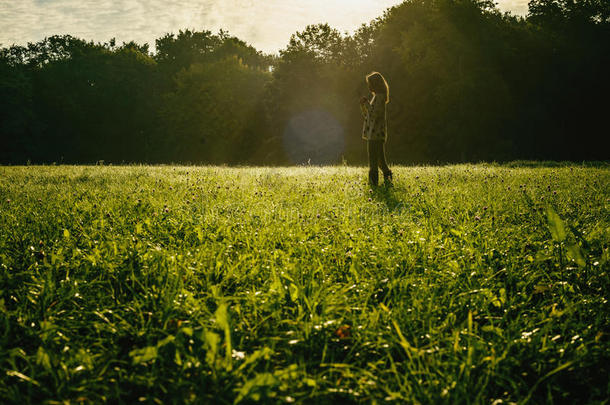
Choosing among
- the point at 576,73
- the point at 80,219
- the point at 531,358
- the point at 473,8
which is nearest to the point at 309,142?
the point at 473,8

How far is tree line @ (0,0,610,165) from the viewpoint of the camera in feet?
108

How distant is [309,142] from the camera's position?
40656 mm

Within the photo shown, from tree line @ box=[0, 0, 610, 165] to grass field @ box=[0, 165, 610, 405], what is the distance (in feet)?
87.2

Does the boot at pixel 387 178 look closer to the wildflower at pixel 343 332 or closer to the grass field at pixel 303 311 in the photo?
the grass field at pixel 303 311

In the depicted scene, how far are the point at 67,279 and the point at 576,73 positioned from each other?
136 feet

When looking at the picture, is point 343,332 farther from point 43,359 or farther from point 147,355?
point 43,359

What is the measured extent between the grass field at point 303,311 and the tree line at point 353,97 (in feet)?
87.2

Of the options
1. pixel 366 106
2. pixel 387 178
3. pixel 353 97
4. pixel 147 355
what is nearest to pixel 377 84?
pixel 366 106

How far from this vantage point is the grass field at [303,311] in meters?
1.90

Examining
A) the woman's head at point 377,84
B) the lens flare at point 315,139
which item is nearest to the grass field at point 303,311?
the woman's head at point 377,84

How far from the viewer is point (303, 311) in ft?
8.16

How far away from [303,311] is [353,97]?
39.2m

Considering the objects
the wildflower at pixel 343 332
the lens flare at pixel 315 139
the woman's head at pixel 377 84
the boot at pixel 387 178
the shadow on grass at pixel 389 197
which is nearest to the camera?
the wildflower at pixel 343 332

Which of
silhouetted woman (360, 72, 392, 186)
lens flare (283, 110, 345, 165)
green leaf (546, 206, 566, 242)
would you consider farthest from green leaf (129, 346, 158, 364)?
lens flare (283, 110, 345, 165)
